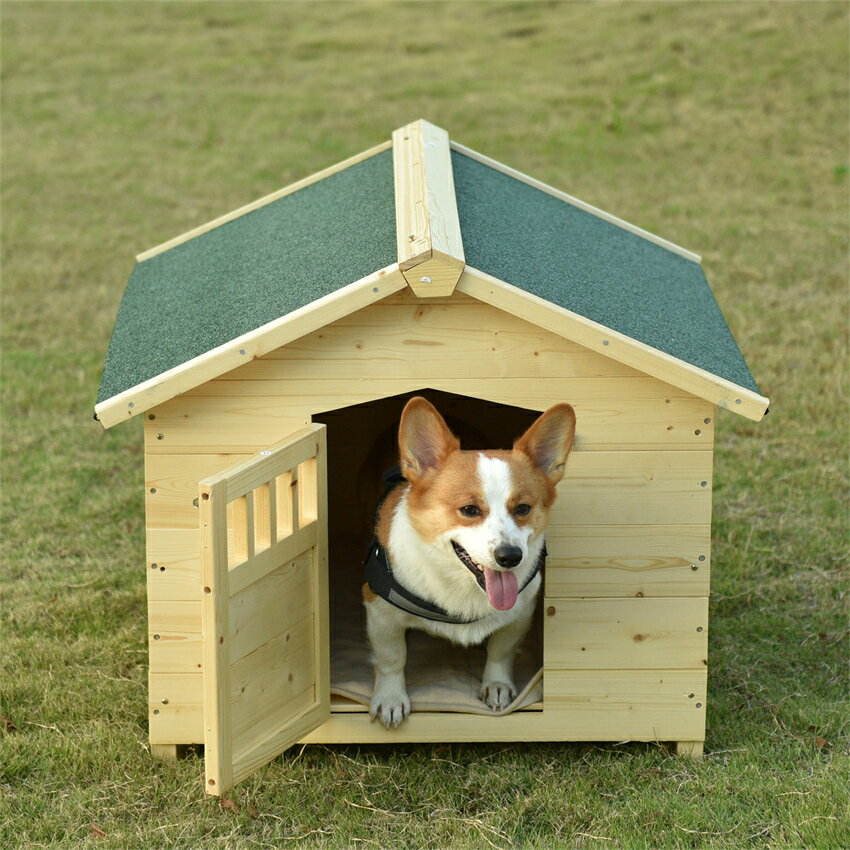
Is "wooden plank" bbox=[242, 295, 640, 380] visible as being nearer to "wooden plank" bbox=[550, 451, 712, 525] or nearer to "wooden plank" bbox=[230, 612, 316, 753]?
"wooden plank" bbox=[550, 451, 712, 525]

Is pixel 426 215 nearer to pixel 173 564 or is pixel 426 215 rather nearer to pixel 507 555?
pixel 507 555

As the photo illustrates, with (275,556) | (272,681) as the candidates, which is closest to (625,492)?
(275,556)

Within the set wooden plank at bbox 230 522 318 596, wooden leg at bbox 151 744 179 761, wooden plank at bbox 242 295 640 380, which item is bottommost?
wooden leg at bbox 151 744 179 761

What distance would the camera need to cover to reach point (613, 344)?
3.34m

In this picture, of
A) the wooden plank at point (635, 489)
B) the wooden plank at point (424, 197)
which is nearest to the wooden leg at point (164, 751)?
the wooden plank at point (635, 489)

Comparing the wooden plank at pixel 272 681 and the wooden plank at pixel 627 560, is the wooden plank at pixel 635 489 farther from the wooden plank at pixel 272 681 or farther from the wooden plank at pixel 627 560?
the wooden plank at pixel 272 681

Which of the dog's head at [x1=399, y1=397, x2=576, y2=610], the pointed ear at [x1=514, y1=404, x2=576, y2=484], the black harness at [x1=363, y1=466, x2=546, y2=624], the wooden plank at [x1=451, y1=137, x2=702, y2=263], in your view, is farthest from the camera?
the wooden plank at [x1=451, y1=137, x2=702, y2=263]

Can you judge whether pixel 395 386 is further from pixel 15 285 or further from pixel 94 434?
pixel 15 285

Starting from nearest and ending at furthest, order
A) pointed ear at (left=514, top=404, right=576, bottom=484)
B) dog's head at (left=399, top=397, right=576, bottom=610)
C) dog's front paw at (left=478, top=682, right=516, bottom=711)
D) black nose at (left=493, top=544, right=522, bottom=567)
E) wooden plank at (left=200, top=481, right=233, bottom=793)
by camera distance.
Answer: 1. wooden plank at (left=200, top=481, right=233, bottom=793)
2. black nose at (left=493, top=544, right=522, bottom=567)
3. dog's head at (left=399, top=397, right=576, bottom=610)
4. pointed ear at (left=514, top=404, right=576, bottom=484)
5. dog's front paw at (left=478, top=682, right=516, bottom=711)

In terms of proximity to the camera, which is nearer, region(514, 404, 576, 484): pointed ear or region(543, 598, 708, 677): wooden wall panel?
region(514, 404, 576, 484): pointed ear

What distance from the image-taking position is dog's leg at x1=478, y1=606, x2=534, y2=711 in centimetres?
375

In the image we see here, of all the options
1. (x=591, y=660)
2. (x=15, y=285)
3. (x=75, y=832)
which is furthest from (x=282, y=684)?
(x=15, y=285)

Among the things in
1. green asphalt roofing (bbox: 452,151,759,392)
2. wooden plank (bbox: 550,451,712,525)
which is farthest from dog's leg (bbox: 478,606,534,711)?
green asphalt roofing (bbox: 452,151,759,392)

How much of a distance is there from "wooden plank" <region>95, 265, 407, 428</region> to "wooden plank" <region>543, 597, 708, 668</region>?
1.21 meters
